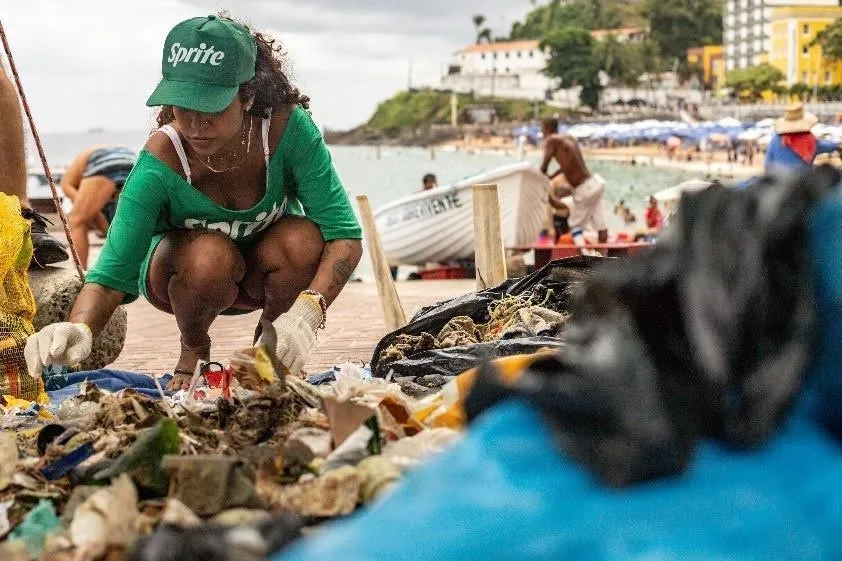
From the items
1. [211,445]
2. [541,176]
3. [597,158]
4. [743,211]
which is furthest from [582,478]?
[597,158]

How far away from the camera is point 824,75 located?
3656 inches

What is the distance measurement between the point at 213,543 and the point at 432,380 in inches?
72.8

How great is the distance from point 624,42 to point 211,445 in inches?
5024

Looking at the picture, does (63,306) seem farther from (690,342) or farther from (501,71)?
(501,71)

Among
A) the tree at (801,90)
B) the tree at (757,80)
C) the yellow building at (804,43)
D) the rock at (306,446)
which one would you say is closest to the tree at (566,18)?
the tree at (757,80)

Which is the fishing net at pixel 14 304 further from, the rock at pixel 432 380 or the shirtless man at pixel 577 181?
the shirtless man at pixel 577 181

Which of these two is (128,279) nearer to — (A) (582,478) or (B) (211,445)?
(B) (211,445)

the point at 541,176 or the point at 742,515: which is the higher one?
the point at 742,515

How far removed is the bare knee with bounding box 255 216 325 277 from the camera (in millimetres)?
3953

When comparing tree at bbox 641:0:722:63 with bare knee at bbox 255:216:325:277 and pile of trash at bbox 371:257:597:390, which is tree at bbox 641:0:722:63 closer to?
pile of trash at bbox 371:257:597:390

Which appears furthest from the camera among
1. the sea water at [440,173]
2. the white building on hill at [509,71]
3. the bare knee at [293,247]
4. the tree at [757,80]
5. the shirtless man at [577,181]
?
the white building on hill at [509,71]

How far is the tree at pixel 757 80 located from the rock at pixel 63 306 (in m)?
92.4

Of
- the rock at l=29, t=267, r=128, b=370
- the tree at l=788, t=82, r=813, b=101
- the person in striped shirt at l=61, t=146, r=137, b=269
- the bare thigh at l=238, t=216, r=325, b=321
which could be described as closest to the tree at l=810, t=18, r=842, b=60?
the tree at l=788, t=82, r=813, b=101

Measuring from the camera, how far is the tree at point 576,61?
119 metres
